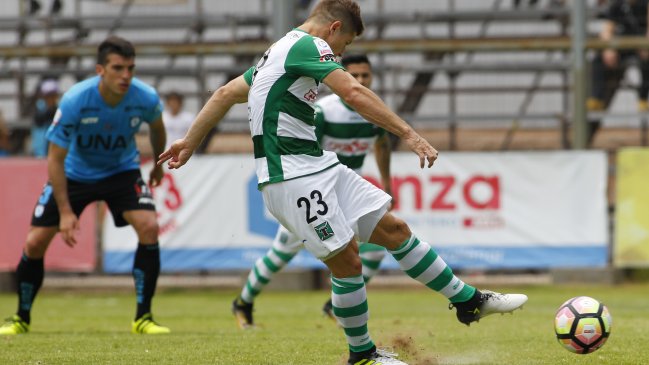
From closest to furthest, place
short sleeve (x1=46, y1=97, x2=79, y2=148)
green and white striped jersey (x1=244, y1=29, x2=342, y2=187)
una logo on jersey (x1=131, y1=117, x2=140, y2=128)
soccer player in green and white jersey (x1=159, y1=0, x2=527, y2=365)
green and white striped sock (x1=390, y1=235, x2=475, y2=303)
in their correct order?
soccer player in green and white jersey (x1=159, y1=0, x2=527, y2=365) < green and white striped jersey (x1=244, y1=29, x2=342, y2=187) < green and white striped sock (x1=390, y1=235, x2=475, y2=303) < short sleeve (x1=46, y1=97, x2=79, y2=148) < una logo on jersey (x1=131, y1=117, x2=140, y2=128)

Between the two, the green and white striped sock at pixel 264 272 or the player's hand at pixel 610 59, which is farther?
the player's hand at pixel 610 59

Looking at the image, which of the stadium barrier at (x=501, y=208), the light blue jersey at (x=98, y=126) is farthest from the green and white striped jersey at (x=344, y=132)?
the stadium barrier at (x=501, y=208)

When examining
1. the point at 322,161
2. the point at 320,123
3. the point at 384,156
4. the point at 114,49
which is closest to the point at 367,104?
the point at 322,161

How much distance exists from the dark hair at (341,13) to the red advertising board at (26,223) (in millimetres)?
9385

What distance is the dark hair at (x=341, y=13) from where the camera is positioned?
21.7 feet

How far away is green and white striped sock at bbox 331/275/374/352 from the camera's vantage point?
6.57 m

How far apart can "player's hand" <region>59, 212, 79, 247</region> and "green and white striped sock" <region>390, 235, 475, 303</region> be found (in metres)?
3.16

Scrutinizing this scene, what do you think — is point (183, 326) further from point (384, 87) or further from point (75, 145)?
point (384, 87)

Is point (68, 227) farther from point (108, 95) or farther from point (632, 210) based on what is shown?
point (632, 210)

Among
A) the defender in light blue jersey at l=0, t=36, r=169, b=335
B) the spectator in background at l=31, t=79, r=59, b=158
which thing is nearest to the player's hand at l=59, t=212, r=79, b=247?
the defender in light blue jersey at l=0, t=36, r=169, b=335

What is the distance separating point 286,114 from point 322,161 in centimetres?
34

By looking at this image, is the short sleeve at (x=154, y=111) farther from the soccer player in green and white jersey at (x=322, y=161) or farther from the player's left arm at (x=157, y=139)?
the soccer player in green and white jersey at (x=322, y=161)

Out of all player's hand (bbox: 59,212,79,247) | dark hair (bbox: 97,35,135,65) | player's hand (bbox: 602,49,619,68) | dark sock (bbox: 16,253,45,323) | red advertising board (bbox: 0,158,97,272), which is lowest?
red advertising board (bbox: 0,158,97,272)

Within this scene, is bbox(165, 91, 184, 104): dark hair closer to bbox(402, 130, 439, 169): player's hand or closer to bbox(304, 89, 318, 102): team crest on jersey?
bbox(304, 89, 318, 102): team crest on jersey
